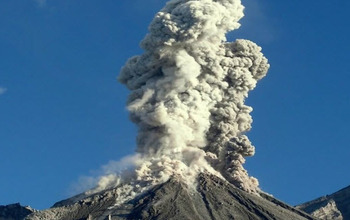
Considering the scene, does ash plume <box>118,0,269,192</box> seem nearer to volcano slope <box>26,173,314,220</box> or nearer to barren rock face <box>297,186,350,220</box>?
volcano slope <box>26,173,314,220</box>

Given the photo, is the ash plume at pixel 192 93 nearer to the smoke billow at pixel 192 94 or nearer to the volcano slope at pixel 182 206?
the smoke billow at pixel 192 94

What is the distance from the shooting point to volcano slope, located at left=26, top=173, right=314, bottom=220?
69.0 metres

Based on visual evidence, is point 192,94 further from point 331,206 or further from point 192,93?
point 331,206

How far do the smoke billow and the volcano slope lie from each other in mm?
2529

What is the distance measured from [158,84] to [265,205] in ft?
45.5

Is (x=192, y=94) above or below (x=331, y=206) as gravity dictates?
below

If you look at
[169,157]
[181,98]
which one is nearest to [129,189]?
[169,157]

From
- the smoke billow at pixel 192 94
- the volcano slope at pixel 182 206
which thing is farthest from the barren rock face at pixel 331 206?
the volcano slope at pixel 182 206

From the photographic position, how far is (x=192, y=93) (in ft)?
259

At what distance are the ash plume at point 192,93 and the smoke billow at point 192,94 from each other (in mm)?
79

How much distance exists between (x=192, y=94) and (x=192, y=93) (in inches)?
3.2

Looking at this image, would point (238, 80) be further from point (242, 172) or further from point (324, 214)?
point (324, 214)

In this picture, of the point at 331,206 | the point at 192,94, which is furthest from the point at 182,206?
the point at 331,206

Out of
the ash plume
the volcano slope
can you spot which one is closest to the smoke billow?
the ash plume
